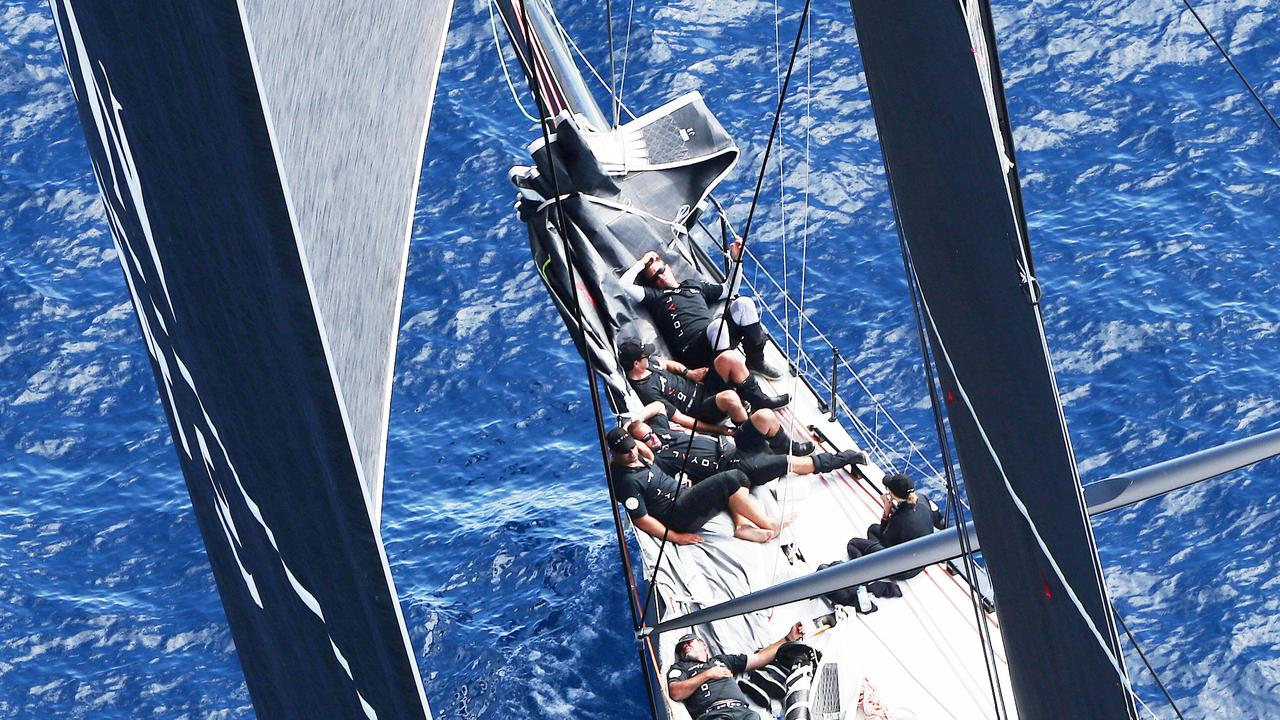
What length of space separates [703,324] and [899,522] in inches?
115

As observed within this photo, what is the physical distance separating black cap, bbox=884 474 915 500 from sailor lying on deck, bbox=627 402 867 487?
3.20 feet

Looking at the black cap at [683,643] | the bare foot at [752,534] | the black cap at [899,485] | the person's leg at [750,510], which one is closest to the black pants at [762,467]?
the person's leg at [750,510]

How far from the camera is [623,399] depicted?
12.1 metres

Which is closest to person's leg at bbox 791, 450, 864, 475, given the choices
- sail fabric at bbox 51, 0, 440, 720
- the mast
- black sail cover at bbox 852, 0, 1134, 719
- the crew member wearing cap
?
the crew member wearing cap

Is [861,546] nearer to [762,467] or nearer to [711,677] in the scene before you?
[762,467]

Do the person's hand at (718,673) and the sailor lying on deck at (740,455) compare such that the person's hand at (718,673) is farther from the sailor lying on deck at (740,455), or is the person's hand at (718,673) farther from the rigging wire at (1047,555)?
the rigging wire at (1047,555)

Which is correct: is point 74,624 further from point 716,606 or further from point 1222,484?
point 1222,484

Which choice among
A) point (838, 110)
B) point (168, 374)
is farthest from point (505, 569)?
point (168, 374)

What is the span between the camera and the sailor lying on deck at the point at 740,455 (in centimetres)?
1133

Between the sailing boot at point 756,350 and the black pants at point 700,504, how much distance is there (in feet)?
5.61

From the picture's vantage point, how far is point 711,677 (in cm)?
995

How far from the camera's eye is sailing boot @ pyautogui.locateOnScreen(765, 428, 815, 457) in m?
11.6

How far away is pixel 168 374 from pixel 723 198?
14653 millimetres

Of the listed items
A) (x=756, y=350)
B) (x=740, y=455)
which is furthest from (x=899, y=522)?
(x=756, y=350)
